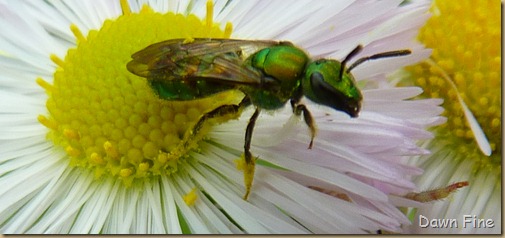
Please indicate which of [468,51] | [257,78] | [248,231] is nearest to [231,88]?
[257,78]

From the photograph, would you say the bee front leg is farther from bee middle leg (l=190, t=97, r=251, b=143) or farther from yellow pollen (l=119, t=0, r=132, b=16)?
yellow pollen (l=119, t=0, r=132, b=16)

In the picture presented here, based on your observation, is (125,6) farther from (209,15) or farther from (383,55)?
(383,55)

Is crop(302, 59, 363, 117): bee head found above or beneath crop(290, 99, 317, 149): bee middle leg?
above

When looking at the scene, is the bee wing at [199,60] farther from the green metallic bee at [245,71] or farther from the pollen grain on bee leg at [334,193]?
the pollen grain on bee leg at [334,193]

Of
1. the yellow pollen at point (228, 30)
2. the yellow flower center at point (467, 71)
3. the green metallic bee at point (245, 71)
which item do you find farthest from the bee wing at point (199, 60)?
the yellow flower center at point (467, 71)

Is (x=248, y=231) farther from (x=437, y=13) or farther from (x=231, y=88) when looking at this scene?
(x=437, y=13)

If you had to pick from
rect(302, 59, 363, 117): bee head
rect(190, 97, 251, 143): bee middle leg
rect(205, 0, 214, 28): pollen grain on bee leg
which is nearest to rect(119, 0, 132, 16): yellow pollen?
rect(205, 0, 214, 28): pollen grain on bee leg

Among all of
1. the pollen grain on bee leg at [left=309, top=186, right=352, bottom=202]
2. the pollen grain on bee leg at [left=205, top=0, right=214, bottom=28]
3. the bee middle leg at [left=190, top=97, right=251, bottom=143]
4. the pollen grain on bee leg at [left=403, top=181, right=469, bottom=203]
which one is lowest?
the pollen grain on bee leg at [left=403, top=181, right=469, bottom=203]
